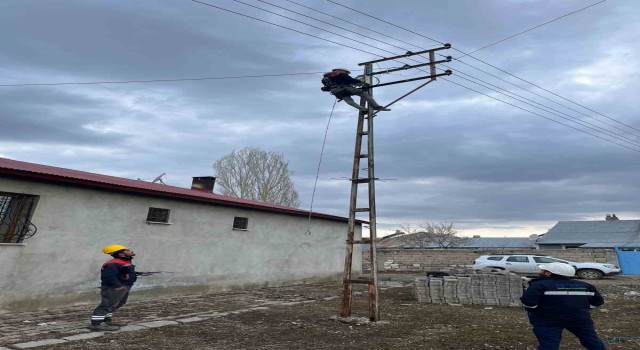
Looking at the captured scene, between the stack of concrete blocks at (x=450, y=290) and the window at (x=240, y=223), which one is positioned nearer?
the stack of concrete blocks at (x=450, y=290)

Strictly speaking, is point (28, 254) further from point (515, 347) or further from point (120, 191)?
point (515, 347)

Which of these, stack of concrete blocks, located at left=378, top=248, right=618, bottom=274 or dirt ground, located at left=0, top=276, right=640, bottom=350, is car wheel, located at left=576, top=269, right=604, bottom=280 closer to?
stack of concrete blocks, located at left=378, top=248, right=618, bottom=274

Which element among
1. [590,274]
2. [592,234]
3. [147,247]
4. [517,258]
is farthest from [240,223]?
[592,234]

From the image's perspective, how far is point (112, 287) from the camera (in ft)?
24.1

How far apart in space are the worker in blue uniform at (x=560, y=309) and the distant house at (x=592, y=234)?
40072mm

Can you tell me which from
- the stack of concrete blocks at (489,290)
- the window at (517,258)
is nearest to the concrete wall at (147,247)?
the stack of concrete blocks at (489,290)

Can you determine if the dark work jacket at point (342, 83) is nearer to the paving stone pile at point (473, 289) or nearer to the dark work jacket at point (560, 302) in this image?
the dark work jacket at point (560, 302)

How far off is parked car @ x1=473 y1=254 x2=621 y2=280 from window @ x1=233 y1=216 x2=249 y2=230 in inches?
442

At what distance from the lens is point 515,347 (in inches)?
255

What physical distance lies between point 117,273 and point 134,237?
422 cm

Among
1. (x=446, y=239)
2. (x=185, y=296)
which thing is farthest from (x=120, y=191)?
(x=446, y=239)

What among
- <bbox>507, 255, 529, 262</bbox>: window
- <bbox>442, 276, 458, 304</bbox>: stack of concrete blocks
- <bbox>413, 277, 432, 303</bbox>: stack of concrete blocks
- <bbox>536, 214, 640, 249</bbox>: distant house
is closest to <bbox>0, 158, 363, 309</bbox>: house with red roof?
<bbox>413, 277, 432, 303</bbox>: stack of concrete blocks

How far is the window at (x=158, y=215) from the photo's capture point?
11836mm

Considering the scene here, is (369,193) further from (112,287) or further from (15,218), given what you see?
(15,218)
